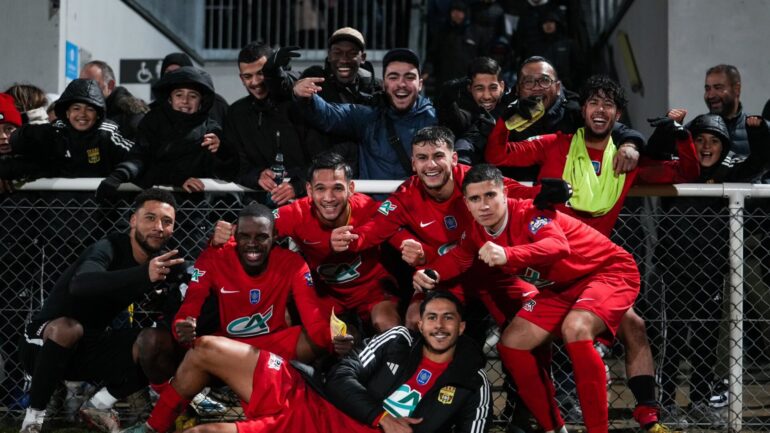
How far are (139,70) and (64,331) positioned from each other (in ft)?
12.7

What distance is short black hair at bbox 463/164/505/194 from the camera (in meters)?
5.53

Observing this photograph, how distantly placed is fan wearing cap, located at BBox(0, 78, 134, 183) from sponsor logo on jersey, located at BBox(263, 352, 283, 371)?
6.69 ft

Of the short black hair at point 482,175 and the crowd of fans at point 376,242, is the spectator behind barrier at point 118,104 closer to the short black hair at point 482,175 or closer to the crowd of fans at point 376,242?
the crowd of fans at point 376,242

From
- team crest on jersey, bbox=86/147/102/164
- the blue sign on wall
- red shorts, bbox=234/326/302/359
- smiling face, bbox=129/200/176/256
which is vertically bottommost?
red shorts, bbox=234/326/302/359

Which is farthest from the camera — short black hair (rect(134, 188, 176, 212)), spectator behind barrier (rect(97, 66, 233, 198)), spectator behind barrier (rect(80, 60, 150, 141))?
spectator behind barrier (rect(80, 60, 150, 141))

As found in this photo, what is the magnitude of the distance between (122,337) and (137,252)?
0.52 meters

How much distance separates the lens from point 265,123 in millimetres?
6781

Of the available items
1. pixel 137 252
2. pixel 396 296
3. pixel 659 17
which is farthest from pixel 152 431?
pixel 659 17

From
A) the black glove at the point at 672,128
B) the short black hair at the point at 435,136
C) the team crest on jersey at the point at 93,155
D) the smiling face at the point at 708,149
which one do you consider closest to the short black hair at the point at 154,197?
the team crest on jersey at the point at 93,155

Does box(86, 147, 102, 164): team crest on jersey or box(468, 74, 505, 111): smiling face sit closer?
box(86, 147, 102, 164): team crest on jersey

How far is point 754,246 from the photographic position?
6324mm

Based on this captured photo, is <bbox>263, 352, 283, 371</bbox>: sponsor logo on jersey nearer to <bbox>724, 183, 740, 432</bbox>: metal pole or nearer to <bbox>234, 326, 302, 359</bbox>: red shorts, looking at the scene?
<bbox>234, 326, 302, 359</bbox>: red shorts

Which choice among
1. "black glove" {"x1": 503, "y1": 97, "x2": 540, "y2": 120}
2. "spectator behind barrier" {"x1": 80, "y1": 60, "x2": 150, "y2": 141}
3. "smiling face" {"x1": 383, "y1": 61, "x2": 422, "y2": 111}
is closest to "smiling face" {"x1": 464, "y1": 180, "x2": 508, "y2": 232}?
"black glove" {"x1": 503, "y1": 97, "x2": 540, "y2": 120}

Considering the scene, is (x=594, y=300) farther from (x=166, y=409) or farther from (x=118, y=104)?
(x=118, y=104)
